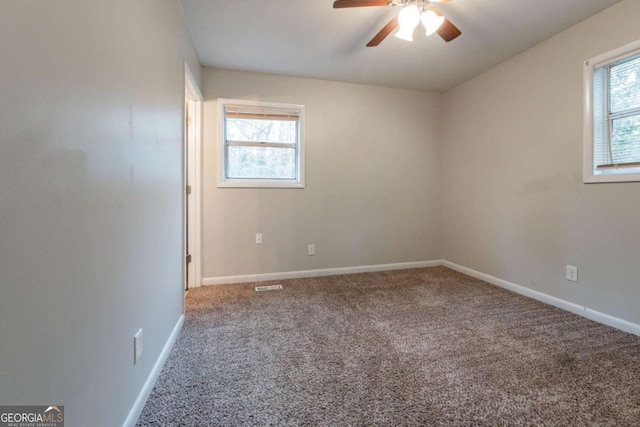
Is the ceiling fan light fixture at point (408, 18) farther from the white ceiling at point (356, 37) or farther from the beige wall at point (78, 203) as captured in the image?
the beige wall at point (78, 203)

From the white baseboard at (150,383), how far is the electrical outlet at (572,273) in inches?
129

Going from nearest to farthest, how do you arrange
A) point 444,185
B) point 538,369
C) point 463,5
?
point 538,369 → point 463,5 → point 444,185

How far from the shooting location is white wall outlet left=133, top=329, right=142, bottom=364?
1253mm

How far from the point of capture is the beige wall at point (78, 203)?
0.63 m

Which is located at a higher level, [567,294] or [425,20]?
[425,20]

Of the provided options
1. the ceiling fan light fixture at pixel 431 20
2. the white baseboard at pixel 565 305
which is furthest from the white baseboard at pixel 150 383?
the white baseboard at pixel 565 305

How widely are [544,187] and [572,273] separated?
31.6 inches

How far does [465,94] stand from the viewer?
3459 millimetres

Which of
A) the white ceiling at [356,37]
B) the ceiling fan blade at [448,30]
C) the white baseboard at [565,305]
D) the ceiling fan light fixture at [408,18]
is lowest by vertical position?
the white baseboard at [565,305]

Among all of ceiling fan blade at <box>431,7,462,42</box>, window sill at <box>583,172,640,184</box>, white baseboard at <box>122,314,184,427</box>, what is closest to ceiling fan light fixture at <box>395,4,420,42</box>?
ceiling fan blade at <box>431,7,462,42</box>

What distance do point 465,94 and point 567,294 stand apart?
250 centimetres

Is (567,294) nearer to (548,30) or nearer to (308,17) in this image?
(548,30)

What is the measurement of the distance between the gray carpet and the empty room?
0.02 m

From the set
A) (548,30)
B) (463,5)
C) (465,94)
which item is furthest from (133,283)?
(465,94)
